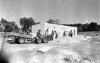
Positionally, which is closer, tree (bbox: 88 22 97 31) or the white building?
the white building

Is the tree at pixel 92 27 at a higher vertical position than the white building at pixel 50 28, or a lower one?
higher

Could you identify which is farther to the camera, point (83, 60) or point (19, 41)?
point (19, 41)

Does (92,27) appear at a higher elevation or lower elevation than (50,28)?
higher

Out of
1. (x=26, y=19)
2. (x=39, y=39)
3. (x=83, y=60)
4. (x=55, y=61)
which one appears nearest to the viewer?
(x=55, y=61)

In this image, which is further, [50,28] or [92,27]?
[92,27]

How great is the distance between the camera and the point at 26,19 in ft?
166

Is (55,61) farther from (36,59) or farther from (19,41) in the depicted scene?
(19,41)

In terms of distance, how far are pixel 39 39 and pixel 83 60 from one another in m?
7.20

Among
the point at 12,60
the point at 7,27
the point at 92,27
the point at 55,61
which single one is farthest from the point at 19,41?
the point at 92,27

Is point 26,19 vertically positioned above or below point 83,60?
above

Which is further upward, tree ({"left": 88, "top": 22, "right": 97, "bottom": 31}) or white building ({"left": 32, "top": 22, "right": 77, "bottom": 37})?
tree ({"left": 88, "top": 22, "right": 97, "bottom": 31})

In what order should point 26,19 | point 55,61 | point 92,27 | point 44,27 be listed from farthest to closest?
point 92,27 < point 26,19 < point 44,27 < point 55,61

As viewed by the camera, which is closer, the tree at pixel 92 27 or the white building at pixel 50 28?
the white building at pixel 50 28

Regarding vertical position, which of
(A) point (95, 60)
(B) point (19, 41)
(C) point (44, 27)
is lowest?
(A) point (95, 60)
